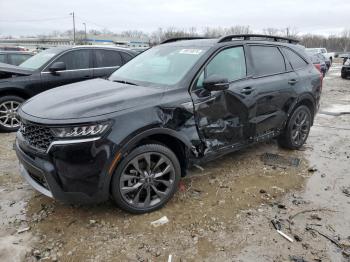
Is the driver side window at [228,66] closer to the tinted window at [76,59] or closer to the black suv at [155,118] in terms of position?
the black suv at [155,118]

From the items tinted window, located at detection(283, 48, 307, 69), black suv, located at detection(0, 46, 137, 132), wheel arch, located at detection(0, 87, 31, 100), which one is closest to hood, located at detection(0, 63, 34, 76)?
black suv, located at detection(0, 46, 137, 132)

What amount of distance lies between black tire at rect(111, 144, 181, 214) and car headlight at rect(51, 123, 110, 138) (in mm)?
402

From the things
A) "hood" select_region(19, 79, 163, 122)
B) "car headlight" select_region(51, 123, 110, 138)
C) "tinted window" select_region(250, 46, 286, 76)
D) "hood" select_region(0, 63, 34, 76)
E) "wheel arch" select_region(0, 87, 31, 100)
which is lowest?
"car headlight" select_region(51, 123, 110, 138)

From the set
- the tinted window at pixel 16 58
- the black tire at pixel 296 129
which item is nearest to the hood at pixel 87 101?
the black tire at pixel 296 129

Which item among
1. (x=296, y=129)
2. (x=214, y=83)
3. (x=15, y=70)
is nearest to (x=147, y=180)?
(x=214, y=83)

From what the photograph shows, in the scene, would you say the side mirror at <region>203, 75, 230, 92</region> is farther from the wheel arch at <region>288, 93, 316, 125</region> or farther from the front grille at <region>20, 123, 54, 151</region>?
the wheel arch at <region>288, 93, 316, 125</region>

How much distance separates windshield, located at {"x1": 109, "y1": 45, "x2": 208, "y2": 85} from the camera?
12.1 ft

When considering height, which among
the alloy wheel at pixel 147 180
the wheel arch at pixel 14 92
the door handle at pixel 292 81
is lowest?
the alloy wheel at pixel 147 180

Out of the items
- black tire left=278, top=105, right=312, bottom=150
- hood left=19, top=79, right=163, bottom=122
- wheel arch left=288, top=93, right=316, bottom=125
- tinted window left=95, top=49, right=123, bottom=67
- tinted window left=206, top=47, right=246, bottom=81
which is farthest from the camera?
tinted window left=95, top=49, right=123, bottom=67

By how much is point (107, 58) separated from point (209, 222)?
4.99m

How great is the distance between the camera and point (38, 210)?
11.3 ft

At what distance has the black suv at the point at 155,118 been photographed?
2.86 meters

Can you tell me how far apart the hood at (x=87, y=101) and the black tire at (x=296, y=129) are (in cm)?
261

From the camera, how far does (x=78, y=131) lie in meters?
2.82
